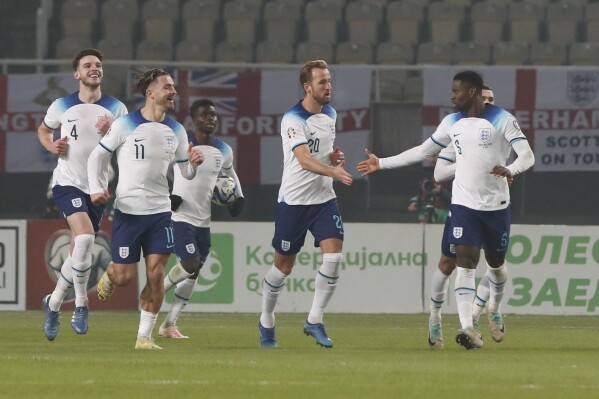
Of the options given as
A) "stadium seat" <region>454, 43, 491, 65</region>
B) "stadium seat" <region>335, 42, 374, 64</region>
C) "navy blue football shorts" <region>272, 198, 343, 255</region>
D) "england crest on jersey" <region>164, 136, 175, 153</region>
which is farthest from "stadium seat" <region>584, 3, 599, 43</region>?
"england crest on jersey" <region>164, 136, 175, 153</region>

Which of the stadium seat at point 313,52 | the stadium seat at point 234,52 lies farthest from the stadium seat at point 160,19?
the stadium seat at point 313,52

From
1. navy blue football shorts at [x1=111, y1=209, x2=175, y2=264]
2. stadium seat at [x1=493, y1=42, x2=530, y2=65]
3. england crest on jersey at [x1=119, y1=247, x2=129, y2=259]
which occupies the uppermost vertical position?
stadium seat at [x1=493, y1=42, x2=530, y2=65]

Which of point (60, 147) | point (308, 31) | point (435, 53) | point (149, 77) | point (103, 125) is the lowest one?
point (60, 147)

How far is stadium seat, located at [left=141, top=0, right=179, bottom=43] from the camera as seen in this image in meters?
25.3

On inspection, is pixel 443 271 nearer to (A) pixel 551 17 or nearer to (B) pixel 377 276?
(B) pixel 377 276

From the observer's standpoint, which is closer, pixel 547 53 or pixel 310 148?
pixel 310 148

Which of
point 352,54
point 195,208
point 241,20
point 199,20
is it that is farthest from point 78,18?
point 195,208

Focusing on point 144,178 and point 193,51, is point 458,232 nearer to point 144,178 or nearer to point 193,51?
point 144,178

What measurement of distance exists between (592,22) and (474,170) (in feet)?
43.8

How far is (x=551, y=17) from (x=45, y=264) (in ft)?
33.1

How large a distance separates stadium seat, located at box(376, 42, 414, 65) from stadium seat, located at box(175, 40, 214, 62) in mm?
2719

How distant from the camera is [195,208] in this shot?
48.4 feet

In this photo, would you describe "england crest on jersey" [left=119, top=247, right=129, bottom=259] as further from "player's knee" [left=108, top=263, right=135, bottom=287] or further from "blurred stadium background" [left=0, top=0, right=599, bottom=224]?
"blurred stadium background" [left=0, top=0, right=599, bottom=224]

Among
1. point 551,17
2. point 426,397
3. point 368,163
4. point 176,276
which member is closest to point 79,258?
point 176,276
